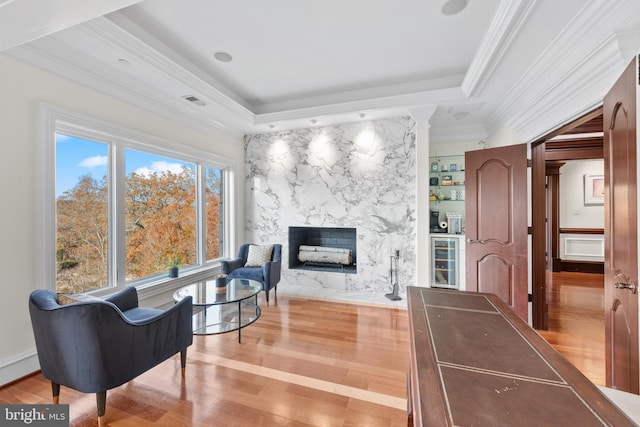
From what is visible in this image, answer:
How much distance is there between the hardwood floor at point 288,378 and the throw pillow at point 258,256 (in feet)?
3.47

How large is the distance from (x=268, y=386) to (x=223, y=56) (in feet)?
10.9

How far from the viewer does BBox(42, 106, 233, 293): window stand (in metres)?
2.46

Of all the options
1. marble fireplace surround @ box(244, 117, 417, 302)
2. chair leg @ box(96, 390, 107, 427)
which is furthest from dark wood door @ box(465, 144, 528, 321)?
chair leg @ box(96, 390, 107, 427)

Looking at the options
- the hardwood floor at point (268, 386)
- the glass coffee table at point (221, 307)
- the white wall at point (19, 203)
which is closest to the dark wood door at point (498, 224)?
the hardwood floor at point (268, 386)

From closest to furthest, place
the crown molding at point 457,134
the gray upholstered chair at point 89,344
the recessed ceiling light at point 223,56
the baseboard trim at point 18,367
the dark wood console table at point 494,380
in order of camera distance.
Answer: the dark wood console table at point 494,380, the gray upholstered chair at point 89,344, the baseboard trim at point 18,367, the recessed ceiling light at point 223,56, the crown molding at point 457,134

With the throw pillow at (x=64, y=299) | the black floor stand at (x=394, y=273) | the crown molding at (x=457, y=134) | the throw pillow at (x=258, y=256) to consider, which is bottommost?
the black floor stand at (x=394, y=273)

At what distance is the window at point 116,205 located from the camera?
2463mm

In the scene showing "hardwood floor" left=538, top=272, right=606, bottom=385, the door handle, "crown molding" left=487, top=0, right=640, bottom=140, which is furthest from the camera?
"hardwood floor" left=538, top=272, right=606, bottom=385

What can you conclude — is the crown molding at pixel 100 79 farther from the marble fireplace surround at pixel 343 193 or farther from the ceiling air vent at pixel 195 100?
the marble fireplace surround at pixel 343 193

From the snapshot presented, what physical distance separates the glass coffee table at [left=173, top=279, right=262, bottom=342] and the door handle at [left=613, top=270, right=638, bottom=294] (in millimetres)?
2831

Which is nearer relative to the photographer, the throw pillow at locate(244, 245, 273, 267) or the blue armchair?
the blue armchair

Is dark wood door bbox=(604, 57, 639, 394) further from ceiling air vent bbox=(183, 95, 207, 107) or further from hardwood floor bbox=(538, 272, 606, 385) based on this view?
ceiling air vent bbox=(183, 95, 207, 107)

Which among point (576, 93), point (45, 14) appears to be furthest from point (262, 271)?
point (576, 93)

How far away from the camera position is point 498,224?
123 inches
